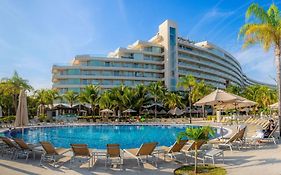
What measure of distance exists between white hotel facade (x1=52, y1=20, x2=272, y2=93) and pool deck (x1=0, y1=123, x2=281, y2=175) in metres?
53.4

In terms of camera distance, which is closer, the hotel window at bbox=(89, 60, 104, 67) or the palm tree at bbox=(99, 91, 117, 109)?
the palm tree at bbox=(99, 91, 117, 109)

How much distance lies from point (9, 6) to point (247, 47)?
14.1 meters

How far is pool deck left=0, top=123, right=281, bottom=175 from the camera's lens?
326 inches

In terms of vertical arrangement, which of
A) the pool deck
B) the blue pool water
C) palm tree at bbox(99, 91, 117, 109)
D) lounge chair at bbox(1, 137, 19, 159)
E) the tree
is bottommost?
the blue pool water

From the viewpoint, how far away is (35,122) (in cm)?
3569

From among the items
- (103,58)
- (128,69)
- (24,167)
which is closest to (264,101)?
(128,69)

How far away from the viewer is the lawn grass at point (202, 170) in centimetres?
806

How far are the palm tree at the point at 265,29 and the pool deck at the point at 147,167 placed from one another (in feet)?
26.1

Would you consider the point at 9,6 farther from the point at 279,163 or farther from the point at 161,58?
the point at 161,58

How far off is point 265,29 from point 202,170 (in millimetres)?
10905

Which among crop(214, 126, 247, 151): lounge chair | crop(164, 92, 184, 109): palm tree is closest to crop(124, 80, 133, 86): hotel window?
crop(164, 92, 184, 109): palm tree

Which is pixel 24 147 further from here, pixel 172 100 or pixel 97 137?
pixel 172 100

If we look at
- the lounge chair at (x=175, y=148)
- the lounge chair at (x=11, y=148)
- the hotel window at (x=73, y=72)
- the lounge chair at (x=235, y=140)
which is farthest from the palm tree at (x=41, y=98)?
the lounge chair at (x=175, y=148)

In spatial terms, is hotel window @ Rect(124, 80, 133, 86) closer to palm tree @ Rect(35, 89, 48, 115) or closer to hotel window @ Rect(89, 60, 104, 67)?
hotel window @ Rect(89, 60, 104, 67)
